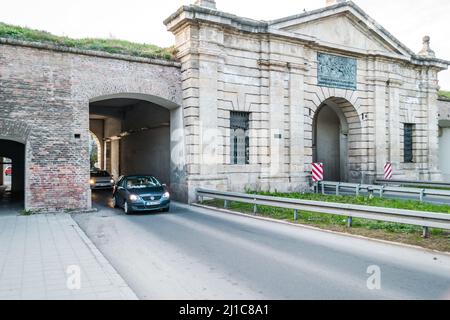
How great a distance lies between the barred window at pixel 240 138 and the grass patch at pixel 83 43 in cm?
405

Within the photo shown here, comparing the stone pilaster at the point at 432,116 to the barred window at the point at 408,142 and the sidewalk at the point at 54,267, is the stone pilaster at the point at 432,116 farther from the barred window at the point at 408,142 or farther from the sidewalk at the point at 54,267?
the sidewalk at the point at 54,267

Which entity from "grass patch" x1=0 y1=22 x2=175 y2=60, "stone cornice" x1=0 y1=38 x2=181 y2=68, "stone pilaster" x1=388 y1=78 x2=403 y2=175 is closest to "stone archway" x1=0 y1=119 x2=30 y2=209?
"grass patch" x1=0 y1=22 x2=175 y2=60

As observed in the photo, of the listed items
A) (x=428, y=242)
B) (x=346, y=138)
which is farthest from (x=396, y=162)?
(x=428, y=242)

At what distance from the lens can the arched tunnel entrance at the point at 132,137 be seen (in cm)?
2094

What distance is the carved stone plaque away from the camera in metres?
20.7

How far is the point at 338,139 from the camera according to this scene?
84.2 ft

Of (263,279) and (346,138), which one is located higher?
(346,138)

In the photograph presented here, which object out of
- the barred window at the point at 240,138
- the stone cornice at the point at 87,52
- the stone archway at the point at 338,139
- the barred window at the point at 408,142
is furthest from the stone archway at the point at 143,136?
the barred window at the point at 408,142

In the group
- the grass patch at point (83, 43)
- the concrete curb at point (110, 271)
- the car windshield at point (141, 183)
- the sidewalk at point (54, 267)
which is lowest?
the sidewalk at point (54, 267)

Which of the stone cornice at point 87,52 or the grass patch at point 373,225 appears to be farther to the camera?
the stone cornice at point 87,52

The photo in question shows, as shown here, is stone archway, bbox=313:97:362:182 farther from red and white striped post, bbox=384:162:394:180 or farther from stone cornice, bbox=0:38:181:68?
stone cornice, bbox=0:38:181:68

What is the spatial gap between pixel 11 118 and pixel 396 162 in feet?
66.9

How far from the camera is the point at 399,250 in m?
8.17
